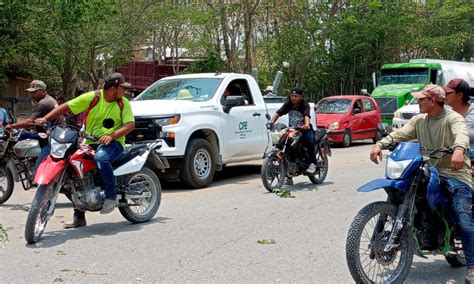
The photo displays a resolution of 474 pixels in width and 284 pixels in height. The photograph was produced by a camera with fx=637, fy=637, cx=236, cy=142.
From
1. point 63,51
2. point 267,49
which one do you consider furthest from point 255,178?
point 267,49

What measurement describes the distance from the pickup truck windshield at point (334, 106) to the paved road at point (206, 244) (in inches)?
469

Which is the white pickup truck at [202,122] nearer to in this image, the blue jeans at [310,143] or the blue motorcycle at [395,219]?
the blue jeans at [310,143]

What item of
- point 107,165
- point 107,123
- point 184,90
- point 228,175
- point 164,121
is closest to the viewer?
point 107,165

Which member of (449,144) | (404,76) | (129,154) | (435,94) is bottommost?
(129,154)

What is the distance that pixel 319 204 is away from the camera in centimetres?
980

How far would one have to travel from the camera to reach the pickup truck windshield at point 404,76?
30219mm

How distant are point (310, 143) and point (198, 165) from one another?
6.80 feet

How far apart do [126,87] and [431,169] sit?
411 centimetres

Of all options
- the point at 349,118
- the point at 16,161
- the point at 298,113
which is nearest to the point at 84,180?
the point at 16,161

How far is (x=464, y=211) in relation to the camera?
5316 millimetres

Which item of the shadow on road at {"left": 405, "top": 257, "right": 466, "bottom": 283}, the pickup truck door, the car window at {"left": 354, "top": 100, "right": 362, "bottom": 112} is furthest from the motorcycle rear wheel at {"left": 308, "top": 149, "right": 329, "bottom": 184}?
the car window at {"left": 354, "top": 100, "right": 362, "bottom": 112}

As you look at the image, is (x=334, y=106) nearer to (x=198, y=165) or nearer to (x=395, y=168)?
(x=198, y=165)

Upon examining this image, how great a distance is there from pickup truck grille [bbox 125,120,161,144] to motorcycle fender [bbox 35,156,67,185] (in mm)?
3903

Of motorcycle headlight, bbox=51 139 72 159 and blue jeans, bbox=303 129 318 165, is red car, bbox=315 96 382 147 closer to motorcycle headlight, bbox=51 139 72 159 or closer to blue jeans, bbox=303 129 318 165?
blue jeans, bbox=303 129 318 165
